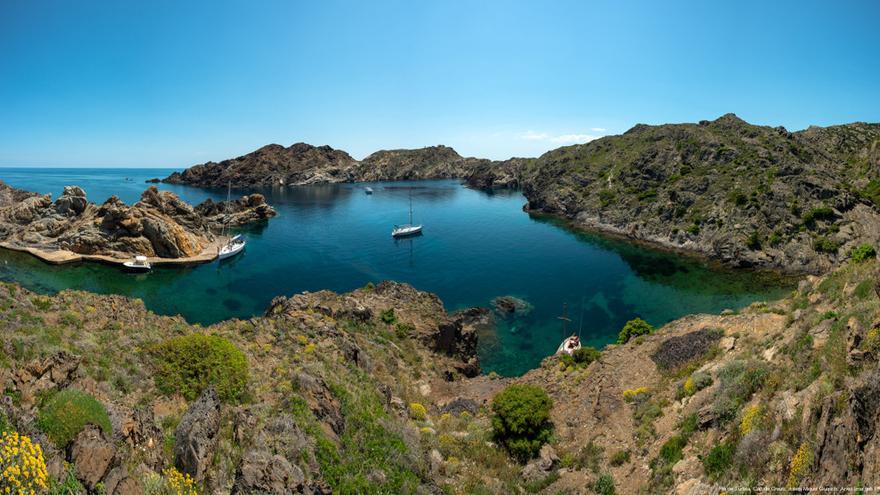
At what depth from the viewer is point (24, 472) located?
6.39 metres

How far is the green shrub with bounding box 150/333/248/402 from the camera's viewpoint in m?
14.9

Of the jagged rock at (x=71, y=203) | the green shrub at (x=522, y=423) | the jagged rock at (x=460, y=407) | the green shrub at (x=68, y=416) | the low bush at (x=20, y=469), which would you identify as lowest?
the jagged rock at (x=460, y=407)

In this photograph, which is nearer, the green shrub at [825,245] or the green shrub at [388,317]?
the green shrub at [388,317]

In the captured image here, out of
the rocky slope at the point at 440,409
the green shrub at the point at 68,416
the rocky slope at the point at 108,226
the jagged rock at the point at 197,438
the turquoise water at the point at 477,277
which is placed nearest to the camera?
the green shrub at the point at 68,416

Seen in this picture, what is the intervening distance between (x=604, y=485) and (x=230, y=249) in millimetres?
74508

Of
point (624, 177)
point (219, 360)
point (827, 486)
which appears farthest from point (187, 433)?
point (624, 177)

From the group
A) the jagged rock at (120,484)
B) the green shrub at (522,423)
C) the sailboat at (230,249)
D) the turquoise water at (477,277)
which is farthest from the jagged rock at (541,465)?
the sailboat at (230,249)

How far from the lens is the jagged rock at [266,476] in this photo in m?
10.7

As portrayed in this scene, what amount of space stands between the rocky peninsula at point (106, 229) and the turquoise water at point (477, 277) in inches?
170

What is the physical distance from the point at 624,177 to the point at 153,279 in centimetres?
11328

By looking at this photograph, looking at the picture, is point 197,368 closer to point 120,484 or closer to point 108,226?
point 120,484

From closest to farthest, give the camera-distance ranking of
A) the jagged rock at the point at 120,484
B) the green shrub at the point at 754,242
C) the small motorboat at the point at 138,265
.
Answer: the jagged rock at the point at 120,484 → the small motorboat at the point at 138,265 → the green shrub at the point at 754,242

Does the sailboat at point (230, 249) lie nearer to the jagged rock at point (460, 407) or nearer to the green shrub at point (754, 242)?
the jagged rock at point (460, 407)

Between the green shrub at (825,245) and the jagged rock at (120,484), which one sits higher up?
the jagged rock at (120,484)
